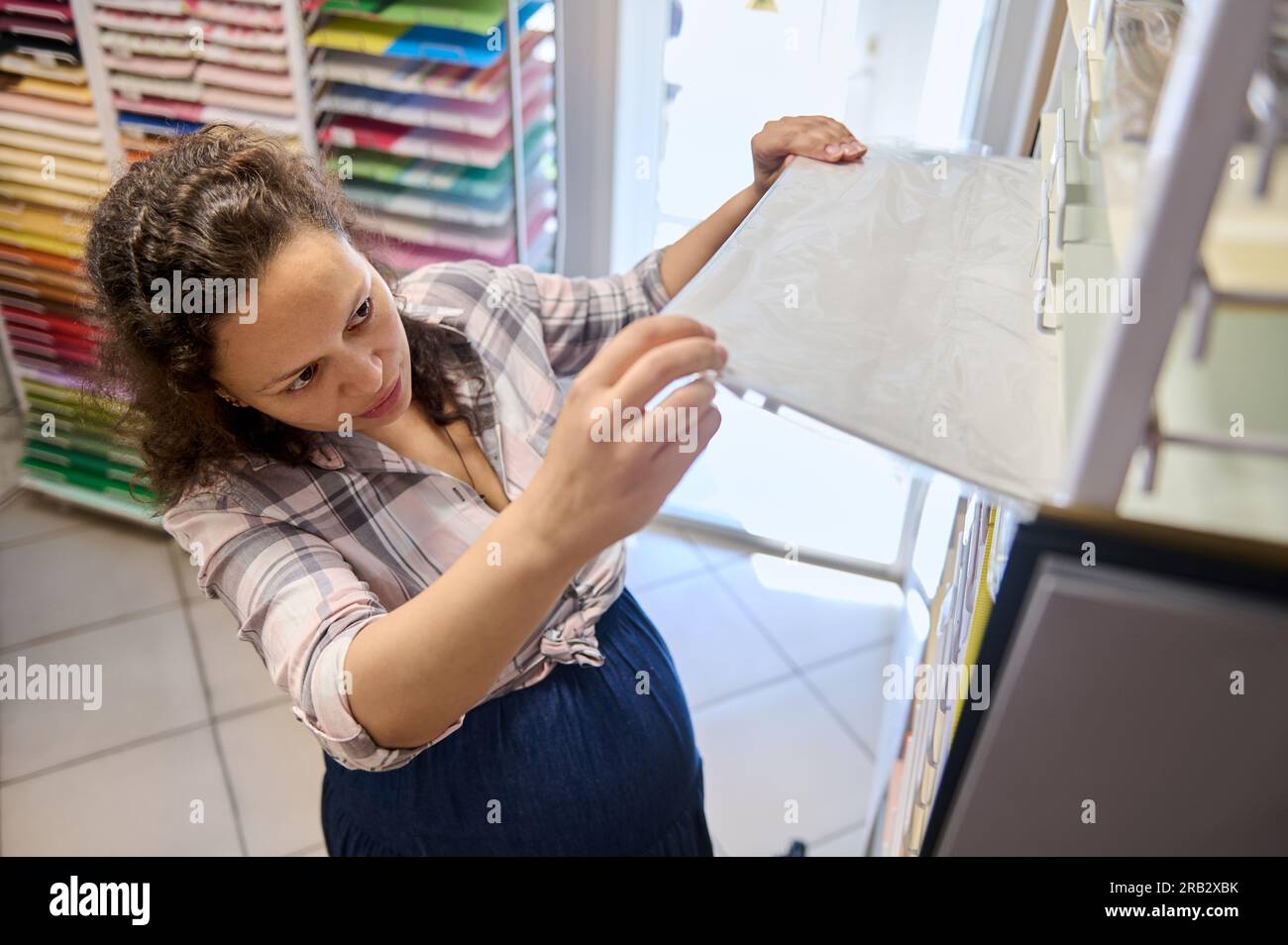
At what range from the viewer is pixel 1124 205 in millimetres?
572

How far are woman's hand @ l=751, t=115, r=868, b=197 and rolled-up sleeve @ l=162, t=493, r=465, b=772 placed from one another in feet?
2.09

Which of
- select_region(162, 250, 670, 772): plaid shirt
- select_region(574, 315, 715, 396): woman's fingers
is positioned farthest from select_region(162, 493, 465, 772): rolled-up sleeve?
select_region(574, 315, 715, 396): woman's fingers

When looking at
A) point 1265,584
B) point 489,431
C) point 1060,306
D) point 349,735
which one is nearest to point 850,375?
point 1060,306

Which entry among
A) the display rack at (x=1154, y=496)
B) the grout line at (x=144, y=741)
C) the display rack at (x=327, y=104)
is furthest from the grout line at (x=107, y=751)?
the display rack at (x=1154, y=496)

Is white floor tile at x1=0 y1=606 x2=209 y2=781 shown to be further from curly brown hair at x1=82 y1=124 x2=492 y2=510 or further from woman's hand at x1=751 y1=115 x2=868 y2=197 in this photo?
woman's hand at x1=751 y1=115 x2=868 y2=197

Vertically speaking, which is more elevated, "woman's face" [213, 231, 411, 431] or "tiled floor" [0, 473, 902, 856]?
"woman's face" [213, 231, 411, 431]

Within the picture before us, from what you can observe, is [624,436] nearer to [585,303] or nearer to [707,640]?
[585,303]

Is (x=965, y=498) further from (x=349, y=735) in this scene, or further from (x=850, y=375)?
(x=349, y=735)

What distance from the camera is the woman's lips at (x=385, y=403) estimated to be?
43.1 inches

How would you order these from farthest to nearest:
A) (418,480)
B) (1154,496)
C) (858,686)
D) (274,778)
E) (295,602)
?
(858,686) < (274,778) < (418,480) < (295,602) < (1154,496)

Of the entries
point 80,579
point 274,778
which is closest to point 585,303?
point 274,778

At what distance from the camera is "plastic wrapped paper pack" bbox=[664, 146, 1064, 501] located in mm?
648

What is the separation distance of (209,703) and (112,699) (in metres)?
0.24

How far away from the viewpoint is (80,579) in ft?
8.95
